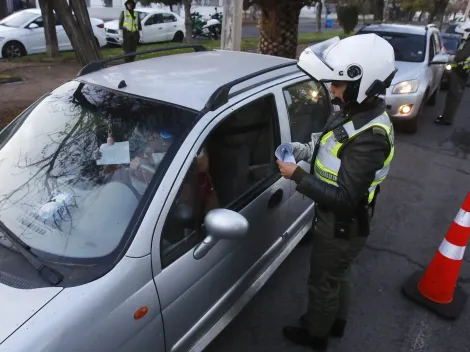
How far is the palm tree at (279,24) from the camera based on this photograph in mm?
6715

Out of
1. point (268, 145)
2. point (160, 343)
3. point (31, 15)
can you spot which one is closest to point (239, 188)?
point (268, 145)

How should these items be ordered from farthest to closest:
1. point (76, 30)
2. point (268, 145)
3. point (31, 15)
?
point (31, 15) < point (76, 30) < point (268, 145)

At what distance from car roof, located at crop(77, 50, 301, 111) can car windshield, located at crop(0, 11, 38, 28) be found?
483 inches

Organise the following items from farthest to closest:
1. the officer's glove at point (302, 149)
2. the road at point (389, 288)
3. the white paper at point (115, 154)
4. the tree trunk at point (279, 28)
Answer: the tree trunk at point (279, 28)
the road at point (389, 288)
the officer's glove at point (302, 149)
the white paper at point (115, 154)

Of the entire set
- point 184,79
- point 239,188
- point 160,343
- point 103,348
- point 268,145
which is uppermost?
point 184,79

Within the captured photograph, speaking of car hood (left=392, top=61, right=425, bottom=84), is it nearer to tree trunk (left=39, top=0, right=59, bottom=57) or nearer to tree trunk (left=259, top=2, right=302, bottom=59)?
tree trunk (left=259, top=2, right=302, bottom=59)

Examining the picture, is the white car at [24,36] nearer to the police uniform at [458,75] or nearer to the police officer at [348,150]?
the police uniform at [458,75]

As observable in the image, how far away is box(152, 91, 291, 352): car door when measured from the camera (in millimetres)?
1947

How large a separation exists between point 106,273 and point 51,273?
0.73ft

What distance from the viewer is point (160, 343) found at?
194 centimetres

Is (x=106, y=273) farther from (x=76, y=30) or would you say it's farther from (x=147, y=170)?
(x=76, y=30)

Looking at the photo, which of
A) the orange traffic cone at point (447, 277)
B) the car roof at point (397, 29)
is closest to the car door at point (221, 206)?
the orange traffic cone at point (447, 277)

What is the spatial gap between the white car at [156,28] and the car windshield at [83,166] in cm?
1545

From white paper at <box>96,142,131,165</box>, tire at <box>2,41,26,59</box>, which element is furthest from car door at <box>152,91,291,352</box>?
tire at <box>2,41,26,59</box>
